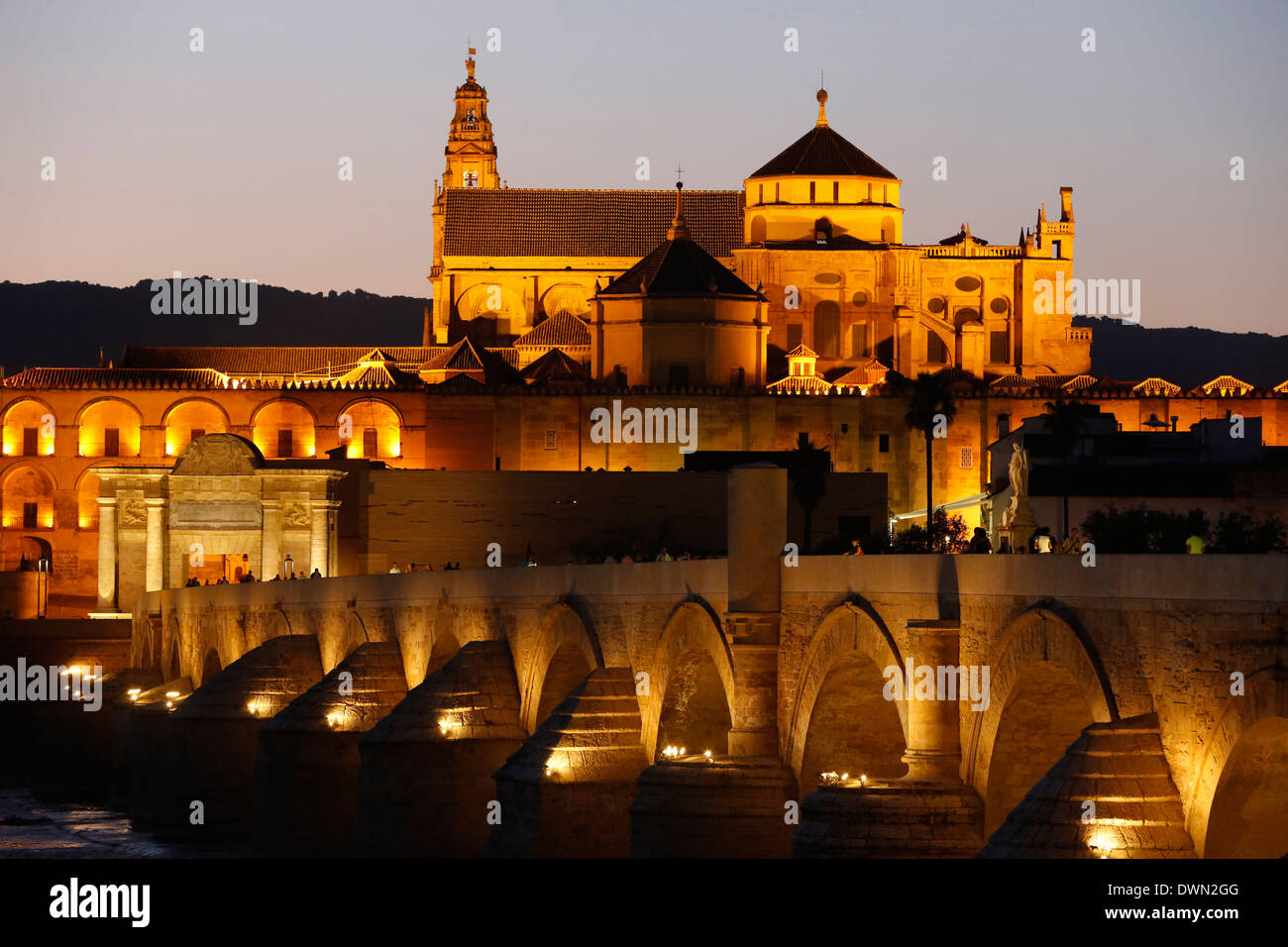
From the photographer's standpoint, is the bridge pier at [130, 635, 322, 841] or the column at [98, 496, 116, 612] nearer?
the bridge pier at [130, 635, 322, 841]

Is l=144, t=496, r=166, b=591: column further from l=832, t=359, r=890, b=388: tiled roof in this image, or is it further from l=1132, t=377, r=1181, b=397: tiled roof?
l=1132, t=377, r=1181, b=397: tiled roof

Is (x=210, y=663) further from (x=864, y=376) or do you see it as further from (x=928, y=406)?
(x=864, y=376)

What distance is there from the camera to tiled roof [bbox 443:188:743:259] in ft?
323

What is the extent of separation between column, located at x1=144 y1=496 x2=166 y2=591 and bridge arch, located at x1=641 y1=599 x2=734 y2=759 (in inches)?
1567

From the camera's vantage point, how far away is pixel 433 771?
105 feet

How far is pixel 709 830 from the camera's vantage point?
78.8ft

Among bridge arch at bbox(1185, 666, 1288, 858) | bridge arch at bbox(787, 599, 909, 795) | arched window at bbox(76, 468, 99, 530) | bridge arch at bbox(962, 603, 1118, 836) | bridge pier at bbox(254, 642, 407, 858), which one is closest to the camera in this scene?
bridge arch at bbox(1185, 666, 1288, 858)

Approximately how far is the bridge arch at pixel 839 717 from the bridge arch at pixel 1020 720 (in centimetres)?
303

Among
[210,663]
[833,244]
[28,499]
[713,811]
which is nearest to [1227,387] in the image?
[833,244]

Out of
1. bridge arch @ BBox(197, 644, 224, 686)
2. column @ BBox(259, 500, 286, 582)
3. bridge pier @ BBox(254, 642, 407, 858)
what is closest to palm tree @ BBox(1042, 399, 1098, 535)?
bridge pier @ BBox(254, 642, 407, 858)

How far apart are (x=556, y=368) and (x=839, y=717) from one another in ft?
193

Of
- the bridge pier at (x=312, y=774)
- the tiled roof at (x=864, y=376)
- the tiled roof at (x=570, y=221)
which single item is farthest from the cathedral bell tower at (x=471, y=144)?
the bridge pier at (x=312, y=774)
